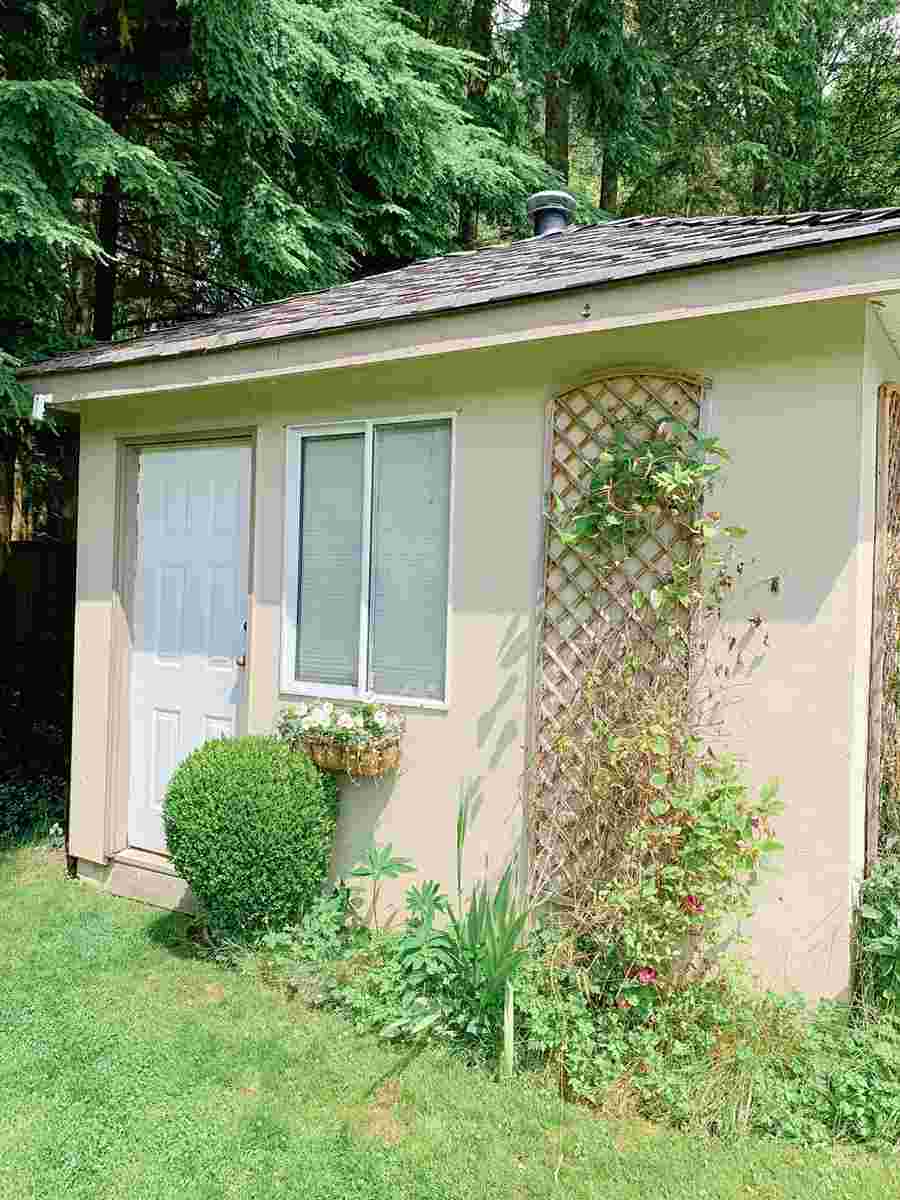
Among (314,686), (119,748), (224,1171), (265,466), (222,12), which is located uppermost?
(222,12)

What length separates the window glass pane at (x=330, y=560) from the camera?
4375mm

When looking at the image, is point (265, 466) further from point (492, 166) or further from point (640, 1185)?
point (492, 166)

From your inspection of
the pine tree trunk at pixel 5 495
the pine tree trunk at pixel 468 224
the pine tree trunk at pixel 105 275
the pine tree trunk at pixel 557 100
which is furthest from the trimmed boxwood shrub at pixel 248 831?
the pine tree trunk at pixel 557 100

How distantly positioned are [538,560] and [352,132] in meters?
5.25

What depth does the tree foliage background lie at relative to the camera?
5.93 metres

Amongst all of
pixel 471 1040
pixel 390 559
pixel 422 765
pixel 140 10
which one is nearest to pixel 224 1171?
pixel 471 1040

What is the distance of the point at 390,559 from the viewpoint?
427 centimetres

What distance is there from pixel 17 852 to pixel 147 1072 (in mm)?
3052

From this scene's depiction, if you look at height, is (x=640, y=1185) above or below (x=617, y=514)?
below

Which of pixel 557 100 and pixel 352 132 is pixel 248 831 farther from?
pixel 557 100

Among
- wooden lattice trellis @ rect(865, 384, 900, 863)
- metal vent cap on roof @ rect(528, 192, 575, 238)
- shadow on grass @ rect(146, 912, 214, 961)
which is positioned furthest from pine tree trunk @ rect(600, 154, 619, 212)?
shadow on grass @ rect(146, 912, 214, 961)

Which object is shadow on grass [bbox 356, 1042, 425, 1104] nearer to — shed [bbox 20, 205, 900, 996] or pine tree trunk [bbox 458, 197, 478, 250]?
shed [bbox 20, 205, 900, 996]

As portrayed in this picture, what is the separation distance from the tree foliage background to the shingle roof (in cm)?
107

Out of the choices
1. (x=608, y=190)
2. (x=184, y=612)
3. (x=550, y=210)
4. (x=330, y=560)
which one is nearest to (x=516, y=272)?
(x=330, y=560)
